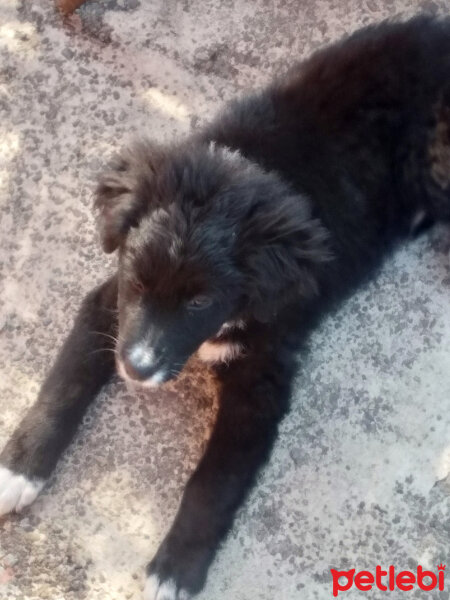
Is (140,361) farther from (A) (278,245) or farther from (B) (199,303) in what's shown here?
(A) (278,245)

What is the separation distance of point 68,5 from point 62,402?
2.13m

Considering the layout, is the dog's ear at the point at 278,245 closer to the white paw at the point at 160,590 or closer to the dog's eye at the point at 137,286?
the dog's eye at the point at 137,286

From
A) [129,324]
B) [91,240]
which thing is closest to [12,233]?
[91,240]

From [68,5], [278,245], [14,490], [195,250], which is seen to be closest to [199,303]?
[195,250]

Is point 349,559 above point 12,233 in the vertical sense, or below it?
below

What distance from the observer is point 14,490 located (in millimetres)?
2965

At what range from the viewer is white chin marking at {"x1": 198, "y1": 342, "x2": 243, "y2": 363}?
3.06 m

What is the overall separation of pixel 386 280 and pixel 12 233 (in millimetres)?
1713

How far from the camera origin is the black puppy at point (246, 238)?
257 centimetres

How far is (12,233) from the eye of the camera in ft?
11.7

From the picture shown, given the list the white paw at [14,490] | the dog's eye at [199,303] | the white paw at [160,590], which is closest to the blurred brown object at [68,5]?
the dog's eye at [199,303]

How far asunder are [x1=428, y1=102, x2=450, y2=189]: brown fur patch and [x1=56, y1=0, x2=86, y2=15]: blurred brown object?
76.1 inches

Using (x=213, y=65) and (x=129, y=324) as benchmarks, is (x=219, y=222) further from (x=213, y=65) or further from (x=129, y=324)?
(x=213, y=65)

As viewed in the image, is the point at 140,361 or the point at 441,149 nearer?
the point at 140,361
